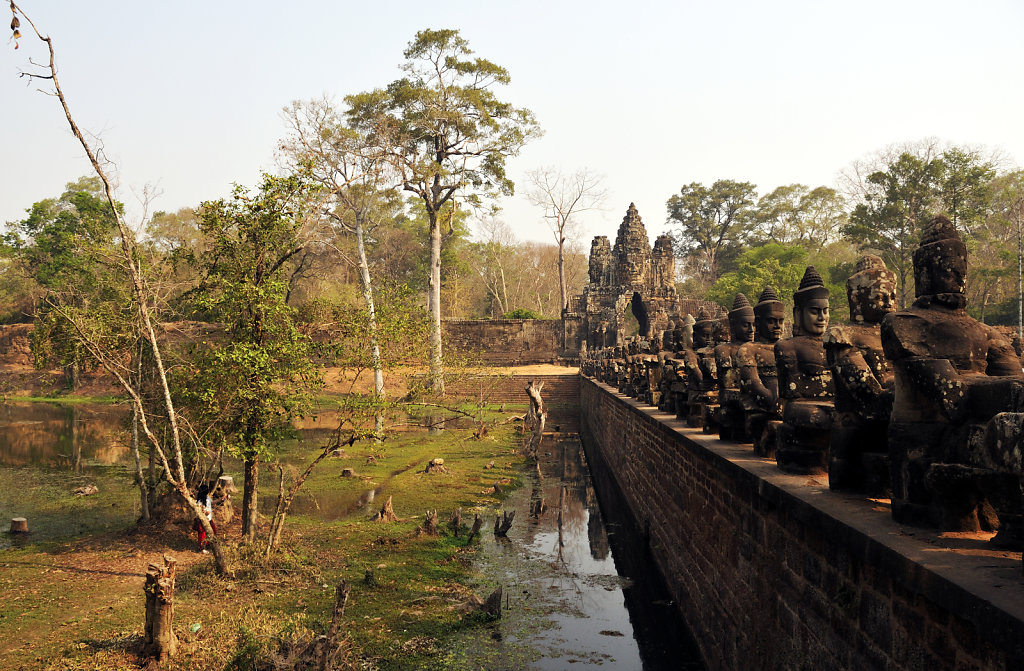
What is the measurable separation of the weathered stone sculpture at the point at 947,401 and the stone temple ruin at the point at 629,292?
33117 mm

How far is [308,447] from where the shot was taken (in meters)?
19.9

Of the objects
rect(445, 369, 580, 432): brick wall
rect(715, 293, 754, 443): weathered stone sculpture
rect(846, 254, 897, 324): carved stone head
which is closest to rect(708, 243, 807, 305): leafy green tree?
rect(445, 369, 580, 432): brick wall

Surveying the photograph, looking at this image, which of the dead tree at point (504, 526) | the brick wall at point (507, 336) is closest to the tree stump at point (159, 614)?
the dead tree at point (504, 526)

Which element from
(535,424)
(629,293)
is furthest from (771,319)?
(629,293)

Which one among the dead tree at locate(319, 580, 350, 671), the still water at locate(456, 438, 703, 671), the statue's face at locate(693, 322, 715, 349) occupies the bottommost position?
the still water at locate(456, 438, 703, 671)

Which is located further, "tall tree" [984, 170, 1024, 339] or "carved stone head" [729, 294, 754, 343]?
"tall tree" [984, 170, 1024, 339]

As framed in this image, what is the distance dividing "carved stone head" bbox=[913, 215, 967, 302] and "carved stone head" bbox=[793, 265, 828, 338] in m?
1.77

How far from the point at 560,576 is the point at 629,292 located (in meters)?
29.8

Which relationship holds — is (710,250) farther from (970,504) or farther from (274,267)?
(970,504)

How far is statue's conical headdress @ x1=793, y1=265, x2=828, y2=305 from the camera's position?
5.71 metres

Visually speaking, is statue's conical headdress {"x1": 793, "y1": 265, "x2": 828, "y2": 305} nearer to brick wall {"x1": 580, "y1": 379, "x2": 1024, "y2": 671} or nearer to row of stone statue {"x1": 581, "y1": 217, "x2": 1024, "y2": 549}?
row of stone statue {"x1": 581, "y1": 217, "x2": 1024, "y2": 549}

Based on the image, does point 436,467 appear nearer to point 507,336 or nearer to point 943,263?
point 943,263

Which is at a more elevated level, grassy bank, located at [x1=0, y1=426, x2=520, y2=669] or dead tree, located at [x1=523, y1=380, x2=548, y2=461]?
dead tree, located at [x1=523, y1=380, x2=548, y2=461]

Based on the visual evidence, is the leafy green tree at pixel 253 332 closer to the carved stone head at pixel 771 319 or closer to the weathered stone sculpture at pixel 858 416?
the carved stone head at pixel 771 319
